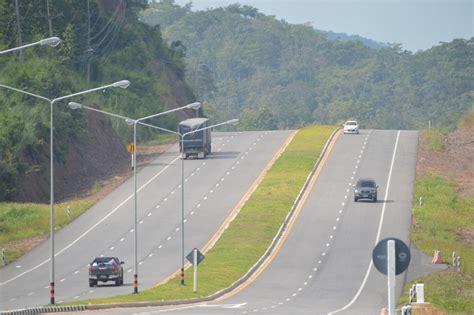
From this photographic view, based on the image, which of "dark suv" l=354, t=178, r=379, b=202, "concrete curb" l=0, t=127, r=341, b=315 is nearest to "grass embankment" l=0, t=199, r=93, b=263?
"concrete curb" l=0, t=127, r=341, b=315

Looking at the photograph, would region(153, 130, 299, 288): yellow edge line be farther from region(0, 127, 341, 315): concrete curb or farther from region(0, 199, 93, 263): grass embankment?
region(0, 199, 93, 263): grass embankment

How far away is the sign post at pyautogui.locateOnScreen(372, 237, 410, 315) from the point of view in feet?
77.2

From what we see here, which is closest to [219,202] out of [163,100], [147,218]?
[147,218]

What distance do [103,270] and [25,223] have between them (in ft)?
77.7

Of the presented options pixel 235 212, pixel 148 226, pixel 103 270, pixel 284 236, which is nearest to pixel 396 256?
pixel 103 270

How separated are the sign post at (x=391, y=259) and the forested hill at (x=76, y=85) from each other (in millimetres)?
74734

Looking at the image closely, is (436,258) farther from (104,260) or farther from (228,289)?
(104,260)

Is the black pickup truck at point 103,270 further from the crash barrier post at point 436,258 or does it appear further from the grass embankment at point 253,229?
the crash barrier post at point 436,258

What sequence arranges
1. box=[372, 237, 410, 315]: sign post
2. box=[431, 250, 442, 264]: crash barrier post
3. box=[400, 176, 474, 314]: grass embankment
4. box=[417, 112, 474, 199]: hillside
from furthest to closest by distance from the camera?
box=[417, 112, 474, 199]: hillside
box=[431, 250, 442, 264]: crash barrier post
box=[400, 176, 474, 314]: grass embankment
box=[372, 237, 410, 315]: sign post

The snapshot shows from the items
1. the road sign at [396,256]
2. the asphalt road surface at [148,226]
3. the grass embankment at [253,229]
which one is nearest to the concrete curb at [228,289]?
the grass embankment at [253,229]

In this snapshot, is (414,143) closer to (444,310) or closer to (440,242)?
(440,242)

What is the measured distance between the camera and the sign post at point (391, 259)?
2353 cm

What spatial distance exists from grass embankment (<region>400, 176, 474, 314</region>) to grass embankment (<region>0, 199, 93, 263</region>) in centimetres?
2476

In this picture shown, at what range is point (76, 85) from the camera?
126 meters
